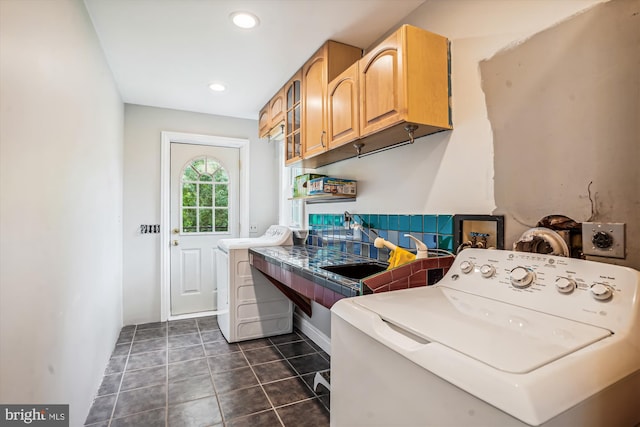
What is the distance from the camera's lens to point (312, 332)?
9.24ft

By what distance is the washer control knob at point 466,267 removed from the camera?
1.17m

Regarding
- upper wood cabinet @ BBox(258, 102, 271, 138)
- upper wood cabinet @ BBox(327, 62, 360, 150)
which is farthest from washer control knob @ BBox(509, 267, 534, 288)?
upper wood cabinet @ BBox(258, 102, 271, 138)

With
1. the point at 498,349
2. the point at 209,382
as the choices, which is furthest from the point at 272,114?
the point at 498,349

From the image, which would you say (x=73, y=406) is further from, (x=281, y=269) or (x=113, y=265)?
(x=113, y=265)

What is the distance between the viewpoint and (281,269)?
2094mm

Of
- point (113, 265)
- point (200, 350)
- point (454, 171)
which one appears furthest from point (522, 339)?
point (113, 265)

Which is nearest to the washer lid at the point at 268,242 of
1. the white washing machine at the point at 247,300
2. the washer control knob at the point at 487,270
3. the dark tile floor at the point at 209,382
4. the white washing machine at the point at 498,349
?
the white washing machine at the point at 247,300

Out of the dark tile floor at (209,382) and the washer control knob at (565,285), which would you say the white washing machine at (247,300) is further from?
the washer control knob at (565,285)

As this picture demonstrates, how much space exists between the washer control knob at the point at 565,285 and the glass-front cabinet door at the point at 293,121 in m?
1.89

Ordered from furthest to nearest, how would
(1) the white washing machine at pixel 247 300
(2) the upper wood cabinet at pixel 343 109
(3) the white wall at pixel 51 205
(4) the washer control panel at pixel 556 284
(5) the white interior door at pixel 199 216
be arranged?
(5) the white interior door at pixel 199 216 < (1) the white washing machine at pixel 247 300 < (2) the upper wood cabinet at pixel 343 109 < (3) the white wall at pixel 51 205 < (4) the washer control panel at pixel 556 284

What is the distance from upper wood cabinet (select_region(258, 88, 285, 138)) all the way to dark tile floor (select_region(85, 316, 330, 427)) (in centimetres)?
198

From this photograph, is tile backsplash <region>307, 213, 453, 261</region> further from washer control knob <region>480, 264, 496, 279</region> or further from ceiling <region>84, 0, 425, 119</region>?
ceiling <region>84, 0, 425, 119</region>

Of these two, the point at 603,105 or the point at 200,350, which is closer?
the point at 603,105

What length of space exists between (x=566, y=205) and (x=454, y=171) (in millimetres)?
500
